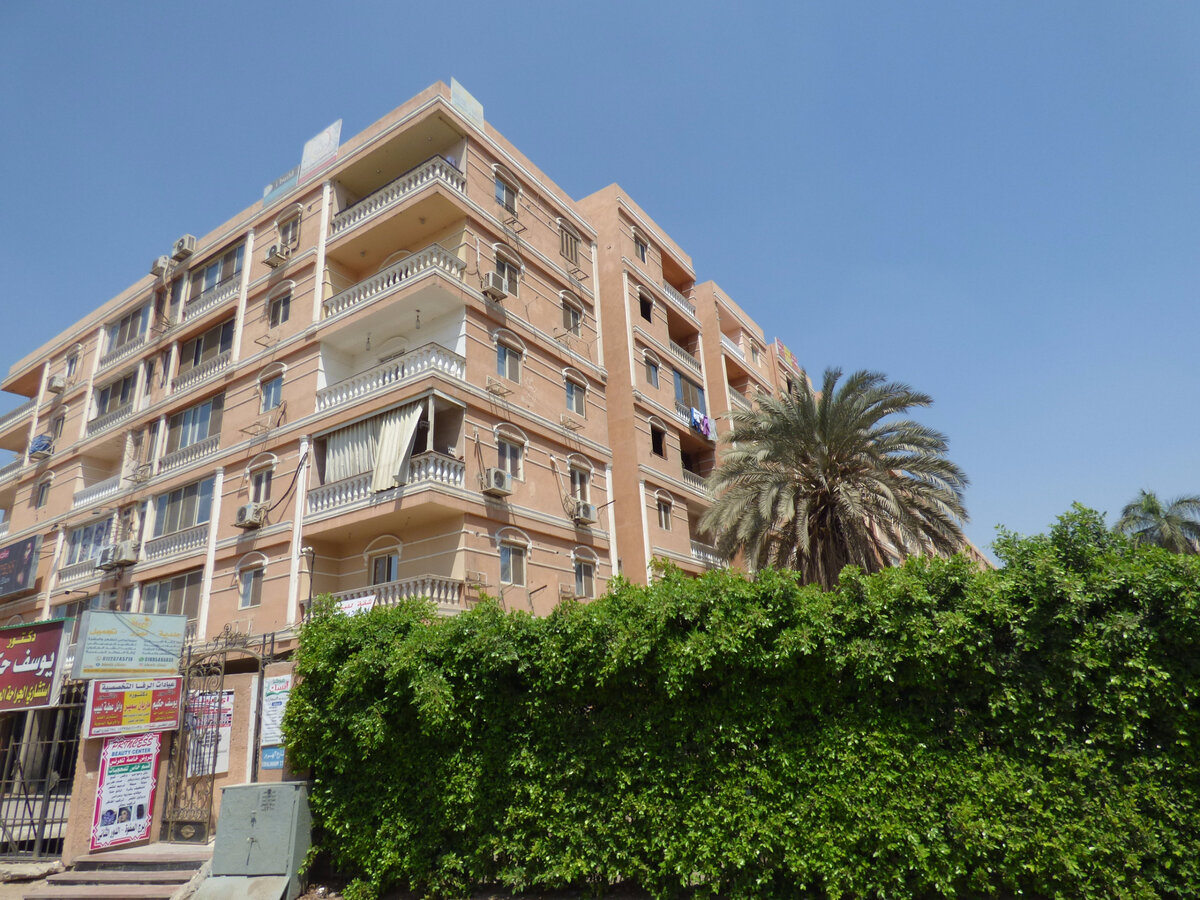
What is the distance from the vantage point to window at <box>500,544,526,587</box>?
18.7 m

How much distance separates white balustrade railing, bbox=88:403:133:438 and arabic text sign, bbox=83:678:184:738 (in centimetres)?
1771

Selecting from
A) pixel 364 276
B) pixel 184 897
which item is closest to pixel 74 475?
pixel 364 276

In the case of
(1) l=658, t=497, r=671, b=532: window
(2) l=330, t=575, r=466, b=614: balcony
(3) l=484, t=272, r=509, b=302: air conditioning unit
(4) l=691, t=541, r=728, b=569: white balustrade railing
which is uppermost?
(3) l=484, t=272, r=509, b=302: air conditioning unit

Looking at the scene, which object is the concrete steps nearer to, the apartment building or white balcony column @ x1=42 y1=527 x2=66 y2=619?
the apartment building

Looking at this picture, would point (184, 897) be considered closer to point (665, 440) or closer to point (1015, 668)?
point (1015, 668)

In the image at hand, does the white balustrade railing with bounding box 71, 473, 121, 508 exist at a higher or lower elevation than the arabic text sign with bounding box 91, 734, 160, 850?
higher

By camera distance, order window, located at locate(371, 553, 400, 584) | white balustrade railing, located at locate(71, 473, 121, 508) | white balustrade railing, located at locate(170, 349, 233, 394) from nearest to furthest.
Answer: window, located at locate(371, 553, 400, 584), white balustrade railing, located at locate(170, 349, 233, 394), white balustrade railing, located at locate(71, 473, 121, 508)

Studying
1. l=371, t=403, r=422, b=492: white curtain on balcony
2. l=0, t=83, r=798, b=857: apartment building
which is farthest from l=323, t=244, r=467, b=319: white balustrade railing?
l=371, t=403, r=422, b=492: white curtain on balcony

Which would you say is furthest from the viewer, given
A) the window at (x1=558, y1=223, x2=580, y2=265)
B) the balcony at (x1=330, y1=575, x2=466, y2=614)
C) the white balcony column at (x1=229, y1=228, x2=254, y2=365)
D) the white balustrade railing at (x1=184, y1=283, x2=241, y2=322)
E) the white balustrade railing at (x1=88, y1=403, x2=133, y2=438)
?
the white balustrade railing at (x1=88, y1=403, x2=133, y2=438)

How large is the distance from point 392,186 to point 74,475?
743 inches

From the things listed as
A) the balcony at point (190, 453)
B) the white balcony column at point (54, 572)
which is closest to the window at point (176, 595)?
the balcony at point (190, 453)

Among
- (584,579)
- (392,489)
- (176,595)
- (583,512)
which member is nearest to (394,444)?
(392,489)

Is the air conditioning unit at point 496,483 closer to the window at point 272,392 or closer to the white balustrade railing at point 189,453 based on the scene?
the window at point 272,392

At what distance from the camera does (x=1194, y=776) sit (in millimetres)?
7277
